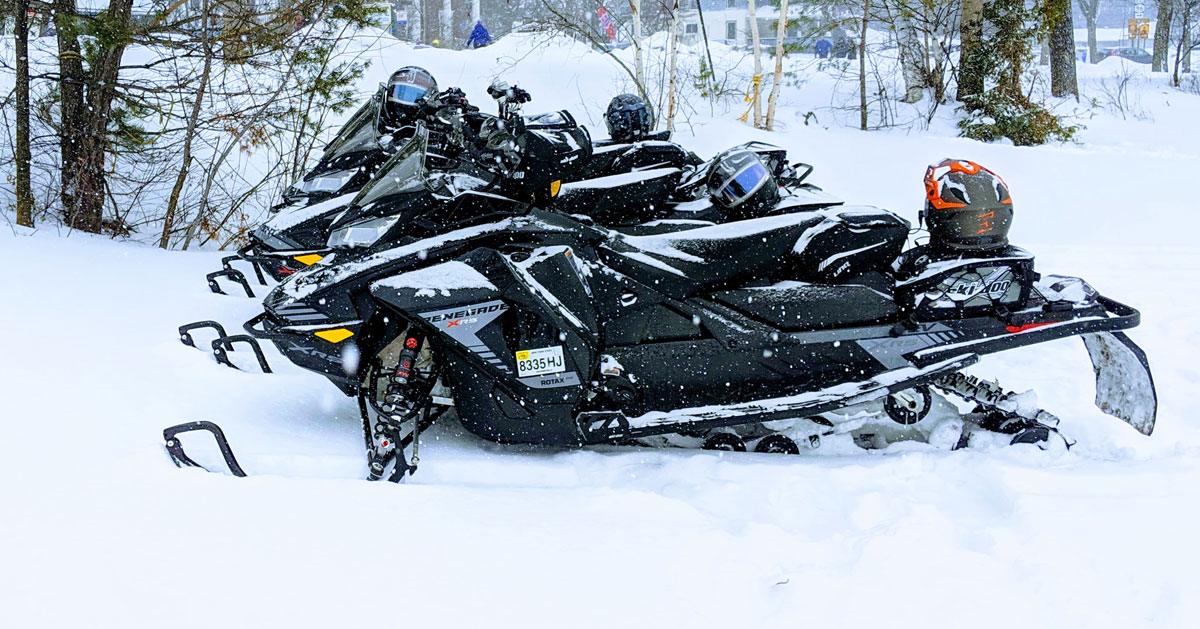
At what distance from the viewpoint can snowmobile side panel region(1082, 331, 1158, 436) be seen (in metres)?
3.43

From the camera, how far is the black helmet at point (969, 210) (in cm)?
347

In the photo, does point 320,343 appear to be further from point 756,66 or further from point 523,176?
point 756,66

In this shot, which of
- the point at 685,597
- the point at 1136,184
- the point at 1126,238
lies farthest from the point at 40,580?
the point at 1136,184

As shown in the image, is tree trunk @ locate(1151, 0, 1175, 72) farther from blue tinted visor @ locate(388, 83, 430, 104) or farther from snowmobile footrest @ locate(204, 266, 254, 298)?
snowmobile footrest @ locate(204, 266, 254, 298)

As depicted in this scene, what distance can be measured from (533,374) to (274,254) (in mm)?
2674

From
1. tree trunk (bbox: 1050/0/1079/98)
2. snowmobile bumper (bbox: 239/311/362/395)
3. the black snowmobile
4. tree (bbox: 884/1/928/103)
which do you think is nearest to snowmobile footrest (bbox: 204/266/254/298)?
the black snowmobile

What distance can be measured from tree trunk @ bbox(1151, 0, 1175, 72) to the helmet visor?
20536mm

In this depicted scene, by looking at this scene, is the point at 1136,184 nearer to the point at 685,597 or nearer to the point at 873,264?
the point at 873,264

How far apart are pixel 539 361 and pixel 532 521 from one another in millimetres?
657

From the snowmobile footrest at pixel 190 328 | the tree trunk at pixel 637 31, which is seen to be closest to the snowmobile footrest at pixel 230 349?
the snowmobile footrest at pixel 190 328

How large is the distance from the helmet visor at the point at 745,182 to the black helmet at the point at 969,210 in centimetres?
61

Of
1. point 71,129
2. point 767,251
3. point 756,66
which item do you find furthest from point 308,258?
point 756,66

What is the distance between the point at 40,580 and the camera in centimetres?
215

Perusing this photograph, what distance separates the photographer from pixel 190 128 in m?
7.75
